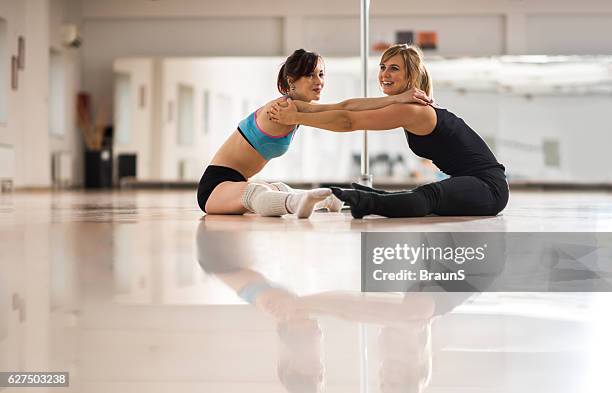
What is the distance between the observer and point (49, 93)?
395 inches

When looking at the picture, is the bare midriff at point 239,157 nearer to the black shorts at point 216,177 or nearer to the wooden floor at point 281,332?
the black shorts at point 216,177

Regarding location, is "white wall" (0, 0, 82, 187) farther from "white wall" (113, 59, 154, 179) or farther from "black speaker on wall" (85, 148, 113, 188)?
"white wall" (113, 59, 154, 179)

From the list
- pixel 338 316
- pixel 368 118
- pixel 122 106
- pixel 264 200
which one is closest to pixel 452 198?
pixel 368 118

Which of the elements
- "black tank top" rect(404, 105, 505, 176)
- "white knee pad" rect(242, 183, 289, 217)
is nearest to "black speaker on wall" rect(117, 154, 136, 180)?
"white knee pad" rect(242, 183, 289, 217)

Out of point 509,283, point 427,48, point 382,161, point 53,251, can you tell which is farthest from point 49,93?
point 509,283

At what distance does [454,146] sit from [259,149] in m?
0.77

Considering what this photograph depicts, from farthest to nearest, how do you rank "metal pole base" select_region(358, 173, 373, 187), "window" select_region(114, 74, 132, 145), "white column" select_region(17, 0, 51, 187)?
"window" select_region(114, 74, 132, 145), "white column" select_region(17, 0, 51, 187), "metal pole base" select_region(358, 173, 373, 187)

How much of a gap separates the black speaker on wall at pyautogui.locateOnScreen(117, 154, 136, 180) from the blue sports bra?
7826 mm

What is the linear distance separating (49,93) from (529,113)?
6302mm

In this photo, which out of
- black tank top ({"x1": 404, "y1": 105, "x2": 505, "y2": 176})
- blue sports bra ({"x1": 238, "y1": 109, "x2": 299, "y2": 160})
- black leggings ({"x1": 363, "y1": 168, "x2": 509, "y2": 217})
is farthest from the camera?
blue sports bra ({"x1": 238, "y1": 109, "x2": 299, "y2": 160})

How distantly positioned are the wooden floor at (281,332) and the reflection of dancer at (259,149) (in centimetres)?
156

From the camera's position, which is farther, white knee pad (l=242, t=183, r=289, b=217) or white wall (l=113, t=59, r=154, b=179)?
white wall (l=113, t=59, r=154, b=179)

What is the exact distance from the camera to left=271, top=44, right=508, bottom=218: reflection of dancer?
2852 mm

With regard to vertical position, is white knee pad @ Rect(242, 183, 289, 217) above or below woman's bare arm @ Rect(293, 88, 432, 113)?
below
